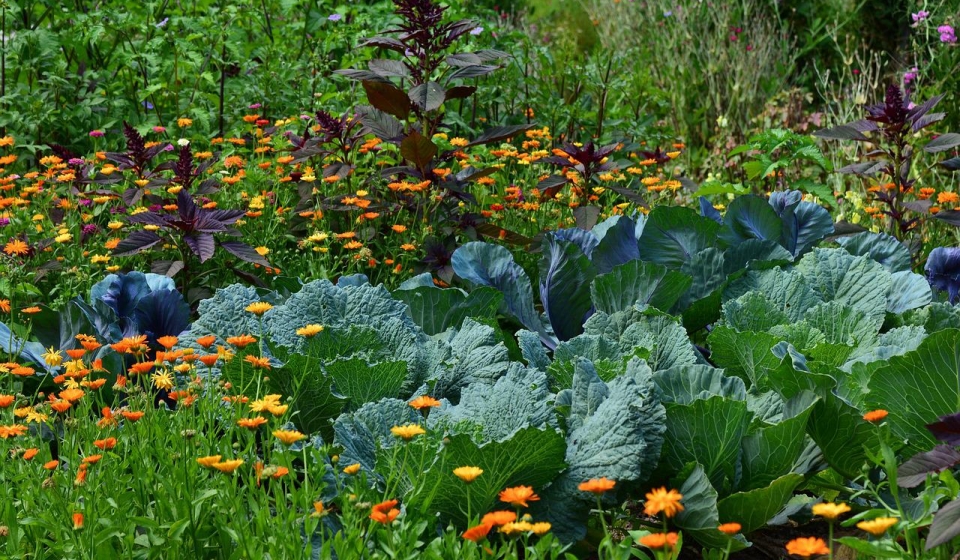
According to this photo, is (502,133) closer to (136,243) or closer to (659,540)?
(136,243)

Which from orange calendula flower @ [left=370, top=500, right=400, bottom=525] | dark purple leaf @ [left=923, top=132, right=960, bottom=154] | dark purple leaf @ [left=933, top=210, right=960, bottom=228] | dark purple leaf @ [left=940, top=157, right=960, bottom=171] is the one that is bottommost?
dark purple leaf @ [left=933, top=210, right=960, bottom=228]

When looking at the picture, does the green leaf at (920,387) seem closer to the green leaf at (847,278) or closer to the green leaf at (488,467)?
the green leaf at (847,278)

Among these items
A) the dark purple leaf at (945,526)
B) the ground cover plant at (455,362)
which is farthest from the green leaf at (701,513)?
the dark purple leaf at (945,526)

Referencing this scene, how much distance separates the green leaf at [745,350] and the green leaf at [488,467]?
1.89 feet

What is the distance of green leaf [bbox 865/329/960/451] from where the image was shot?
1.91m

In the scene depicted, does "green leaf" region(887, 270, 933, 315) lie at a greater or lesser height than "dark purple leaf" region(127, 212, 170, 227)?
lesser

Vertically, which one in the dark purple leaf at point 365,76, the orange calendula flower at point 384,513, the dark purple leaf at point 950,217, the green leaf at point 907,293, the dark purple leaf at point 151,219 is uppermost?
the dark purple leaf at point 365,76

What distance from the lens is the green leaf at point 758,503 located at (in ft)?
6.10

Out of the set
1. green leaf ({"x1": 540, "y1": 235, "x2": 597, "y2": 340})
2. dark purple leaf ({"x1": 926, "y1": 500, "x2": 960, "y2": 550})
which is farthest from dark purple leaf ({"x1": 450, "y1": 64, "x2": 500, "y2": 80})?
dark purple leaf ({"x1": 926, "y1": 500, "x2": 960, "y2": 550})

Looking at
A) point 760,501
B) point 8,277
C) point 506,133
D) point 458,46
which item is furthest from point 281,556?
point 458,46

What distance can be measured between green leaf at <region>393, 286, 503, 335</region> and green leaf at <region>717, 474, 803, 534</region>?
870 mm

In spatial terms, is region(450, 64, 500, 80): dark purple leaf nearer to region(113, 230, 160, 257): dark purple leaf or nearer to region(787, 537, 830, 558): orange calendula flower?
region(113, 230, 160, 257): dark purple leaf

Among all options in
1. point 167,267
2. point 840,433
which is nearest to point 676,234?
point 840,433

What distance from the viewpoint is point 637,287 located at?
2510 mm
